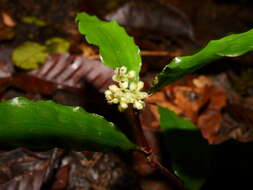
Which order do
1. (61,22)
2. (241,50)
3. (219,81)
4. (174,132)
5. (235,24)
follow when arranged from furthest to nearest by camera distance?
(235,24)
(61,22)
(219,81)
(174,132)
(241,50)

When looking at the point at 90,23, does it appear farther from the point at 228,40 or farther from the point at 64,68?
the point at 64,68

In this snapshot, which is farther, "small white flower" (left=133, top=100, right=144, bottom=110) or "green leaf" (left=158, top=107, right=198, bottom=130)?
"green leaf" (left=158, top=107, right=198, bottom=130)

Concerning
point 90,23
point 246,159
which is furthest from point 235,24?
point 90,23

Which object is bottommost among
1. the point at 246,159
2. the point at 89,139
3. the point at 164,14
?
the point at 246,159

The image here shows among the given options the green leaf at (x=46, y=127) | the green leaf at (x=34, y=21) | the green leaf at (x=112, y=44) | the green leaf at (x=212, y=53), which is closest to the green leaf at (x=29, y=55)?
the green leaf at (x=34, y=21)

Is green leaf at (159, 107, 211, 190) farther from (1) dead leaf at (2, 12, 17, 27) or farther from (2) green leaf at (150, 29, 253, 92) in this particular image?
(1) dead leaf at (2, 12, 17, 27)

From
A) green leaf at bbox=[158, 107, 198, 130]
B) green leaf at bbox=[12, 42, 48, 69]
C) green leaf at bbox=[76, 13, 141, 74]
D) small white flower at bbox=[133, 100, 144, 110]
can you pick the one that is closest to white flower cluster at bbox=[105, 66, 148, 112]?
small white flower at bbox=[133, 100, 144, 110]

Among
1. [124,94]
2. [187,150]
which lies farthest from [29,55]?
→ [124,94]
